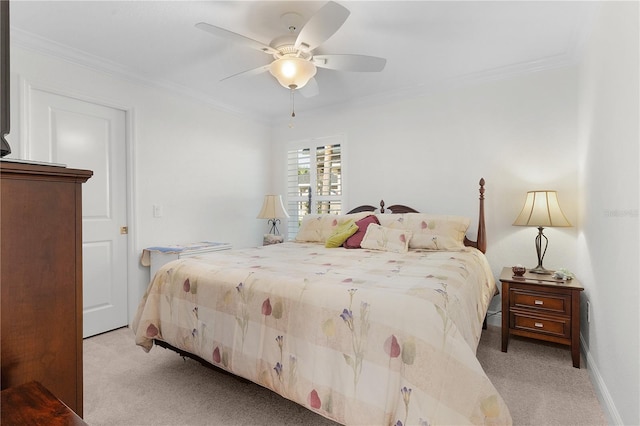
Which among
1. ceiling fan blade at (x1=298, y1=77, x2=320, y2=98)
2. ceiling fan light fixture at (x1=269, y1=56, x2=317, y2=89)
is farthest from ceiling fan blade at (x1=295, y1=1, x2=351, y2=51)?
ceiling fan blade at (x1=298, y1=77, x2=320, y2=98)

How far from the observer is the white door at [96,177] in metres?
2.71

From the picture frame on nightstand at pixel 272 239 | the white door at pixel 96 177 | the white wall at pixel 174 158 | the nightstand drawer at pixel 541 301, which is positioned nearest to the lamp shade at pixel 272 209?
the picture frame on nightstand at pixel 272 239

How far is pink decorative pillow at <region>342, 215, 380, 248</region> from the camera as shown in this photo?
3.15 meters

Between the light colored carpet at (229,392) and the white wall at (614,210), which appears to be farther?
the light colored carpet at (229,392)

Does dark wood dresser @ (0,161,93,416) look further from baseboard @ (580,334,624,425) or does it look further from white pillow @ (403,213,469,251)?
white pillow @ (403,213,469,251)

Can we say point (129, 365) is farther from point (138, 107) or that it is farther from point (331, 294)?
point (138, 107)

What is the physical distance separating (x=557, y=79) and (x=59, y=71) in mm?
4373

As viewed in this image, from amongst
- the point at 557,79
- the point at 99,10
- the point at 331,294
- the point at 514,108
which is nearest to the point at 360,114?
the point at 514,108

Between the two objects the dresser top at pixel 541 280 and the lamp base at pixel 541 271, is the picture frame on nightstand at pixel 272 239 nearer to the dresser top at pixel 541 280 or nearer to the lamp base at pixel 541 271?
the dresser top at pixel 541 280

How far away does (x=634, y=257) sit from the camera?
4.55ft

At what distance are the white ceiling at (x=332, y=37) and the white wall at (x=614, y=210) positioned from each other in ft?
1.35

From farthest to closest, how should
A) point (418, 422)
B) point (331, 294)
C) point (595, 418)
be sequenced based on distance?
1. point (595, 418)
2. point (331, 294)
3. point (418, 422)

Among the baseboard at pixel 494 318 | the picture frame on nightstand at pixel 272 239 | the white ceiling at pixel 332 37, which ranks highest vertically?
the white ceiling at pixel 332 37

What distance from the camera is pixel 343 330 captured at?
1.44 meters
